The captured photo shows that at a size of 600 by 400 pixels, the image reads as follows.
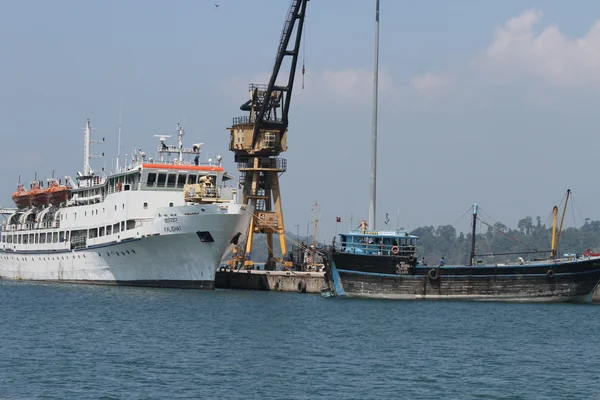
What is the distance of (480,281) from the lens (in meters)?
71.2

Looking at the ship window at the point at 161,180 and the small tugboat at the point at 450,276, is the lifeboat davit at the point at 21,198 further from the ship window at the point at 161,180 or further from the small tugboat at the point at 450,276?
the small tugboat at the point at 450,276

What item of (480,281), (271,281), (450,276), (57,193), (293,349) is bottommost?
(293,349)

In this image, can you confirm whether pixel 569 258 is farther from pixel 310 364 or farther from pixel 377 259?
pixel 310 364

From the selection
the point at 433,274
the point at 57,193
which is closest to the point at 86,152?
the point at 57,193

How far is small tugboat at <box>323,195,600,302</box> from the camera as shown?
71000mm

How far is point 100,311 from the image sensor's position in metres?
62.3

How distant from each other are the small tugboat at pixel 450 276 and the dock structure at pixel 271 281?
374 inches

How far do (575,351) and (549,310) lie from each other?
19149mm

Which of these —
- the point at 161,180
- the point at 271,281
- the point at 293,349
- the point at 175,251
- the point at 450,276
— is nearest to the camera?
Result: the point at 293,349

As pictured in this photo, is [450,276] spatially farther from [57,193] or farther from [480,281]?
[57,193]

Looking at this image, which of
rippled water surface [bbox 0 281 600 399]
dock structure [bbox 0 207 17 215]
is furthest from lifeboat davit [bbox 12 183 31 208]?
rippled water surface [bbox 0 281 600 399]

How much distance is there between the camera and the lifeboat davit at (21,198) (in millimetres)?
107369

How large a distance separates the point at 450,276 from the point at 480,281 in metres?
2.12

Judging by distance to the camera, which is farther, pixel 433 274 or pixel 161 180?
pixel 161 180
